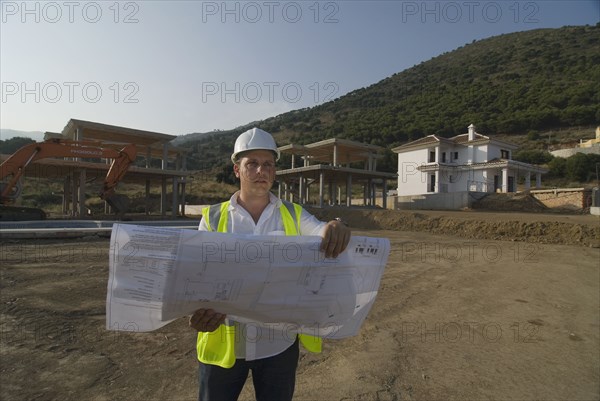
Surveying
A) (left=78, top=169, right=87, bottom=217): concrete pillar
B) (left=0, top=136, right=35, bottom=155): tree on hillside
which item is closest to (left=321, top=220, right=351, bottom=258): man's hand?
(left=78, top=169, right=87, bottom=217): concrete pillar

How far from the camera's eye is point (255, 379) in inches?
73.0

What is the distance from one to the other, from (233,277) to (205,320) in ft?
0.88

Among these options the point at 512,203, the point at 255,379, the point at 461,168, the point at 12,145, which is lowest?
the point at 255,379

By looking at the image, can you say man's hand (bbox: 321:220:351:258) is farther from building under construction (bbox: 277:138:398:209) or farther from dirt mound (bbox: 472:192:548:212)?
dirt mound (bbox: 472:192:548:212)

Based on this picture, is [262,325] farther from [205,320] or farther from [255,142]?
[255,142]

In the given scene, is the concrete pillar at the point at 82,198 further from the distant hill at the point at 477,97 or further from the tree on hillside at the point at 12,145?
the distant hill at the point at 477,97

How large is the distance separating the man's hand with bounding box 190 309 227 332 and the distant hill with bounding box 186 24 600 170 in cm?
6525

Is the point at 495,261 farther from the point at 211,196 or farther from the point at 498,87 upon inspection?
the point at 498,87

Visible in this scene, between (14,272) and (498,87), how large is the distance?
8423 centimetres

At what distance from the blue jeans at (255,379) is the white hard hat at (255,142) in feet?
3.37

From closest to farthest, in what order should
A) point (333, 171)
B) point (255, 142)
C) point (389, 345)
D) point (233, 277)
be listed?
point (233, 277) → point (255, 142) → point (389, 345) → point (333, 171)

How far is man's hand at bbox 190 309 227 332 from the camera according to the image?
1.67 m

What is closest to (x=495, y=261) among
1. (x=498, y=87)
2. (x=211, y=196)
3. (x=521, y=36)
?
(x=211, y=196)

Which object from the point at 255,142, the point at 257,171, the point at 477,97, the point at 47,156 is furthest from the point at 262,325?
the point at 477,97
